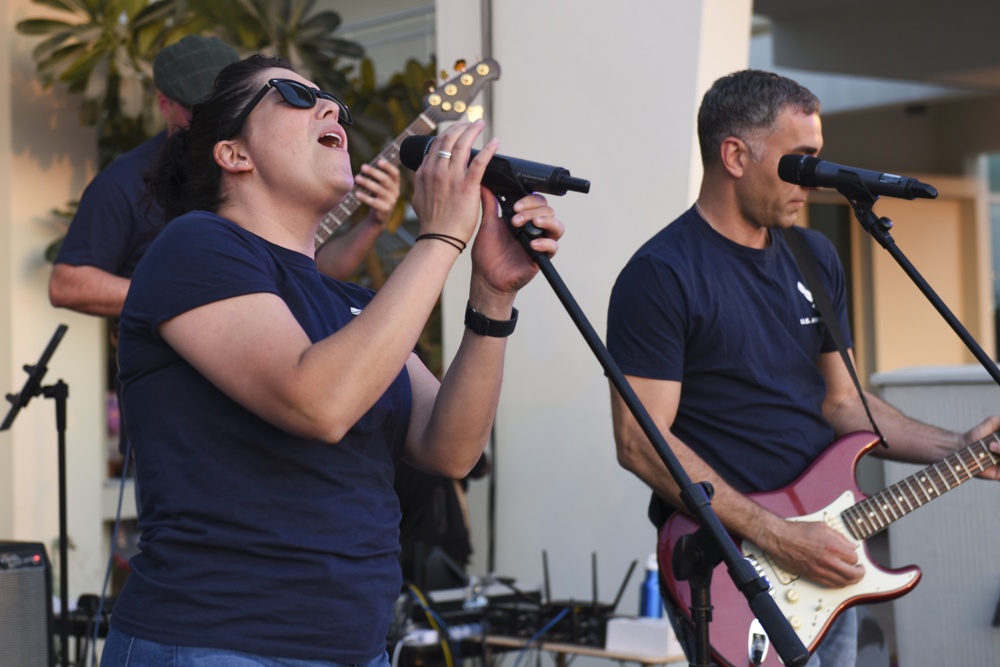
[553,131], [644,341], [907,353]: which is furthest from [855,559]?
[907,353]

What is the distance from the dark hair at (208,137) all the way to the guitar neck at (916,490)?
5.36 feet

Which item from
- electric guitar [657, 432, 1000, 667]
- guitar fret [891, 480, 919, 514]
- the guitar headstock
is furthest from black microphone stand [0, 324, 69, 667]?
guitar fret [891, 480, 919, 514]

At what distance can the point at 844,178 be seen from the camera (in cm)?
252

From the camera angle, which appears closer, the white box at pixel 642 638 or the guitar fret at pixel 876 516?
the guitar fret at pixel 876 516

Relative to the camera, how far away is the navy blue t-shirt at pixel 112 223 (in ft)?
11.5

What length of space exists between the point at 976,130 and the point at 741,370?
844 cm

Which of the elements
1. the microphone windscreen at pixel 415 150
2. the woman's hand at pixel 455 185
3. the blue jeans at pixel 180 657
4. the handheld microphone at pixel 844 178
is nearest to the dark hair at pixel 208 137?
the microphone windscreen at pixel 415 150

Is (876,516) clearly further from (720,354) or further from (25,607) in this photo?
(25,607)

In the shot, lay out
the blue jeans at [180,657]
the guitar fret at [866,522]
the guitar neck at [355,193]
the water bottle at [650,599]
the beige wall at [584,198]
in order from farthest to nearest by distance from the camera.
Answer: the beige wall at [584,198] < the water bottle at [650,599] < the guitar neck at [355,193] < the guitar fret at [866,522] < the blue jeans at [180,657]

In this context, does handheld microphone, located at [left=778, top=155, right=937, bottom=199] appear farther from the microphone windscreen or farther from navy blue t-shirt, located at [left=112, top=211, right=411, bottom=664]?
navy blue t-shirt, located at [left=112, top=211, right=411, bottom=664]

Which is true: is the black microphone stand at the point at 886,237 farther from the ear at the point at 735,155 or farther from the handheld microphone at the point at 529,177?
the handheld microphone at the point at 529,177

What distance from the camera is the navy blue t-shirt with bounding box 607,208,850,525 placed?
2695mm

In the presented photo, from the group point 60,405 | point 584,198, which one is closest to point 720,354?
point 584,198

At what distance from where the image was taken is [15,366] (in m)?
5.39
